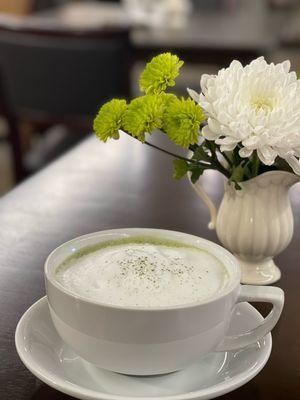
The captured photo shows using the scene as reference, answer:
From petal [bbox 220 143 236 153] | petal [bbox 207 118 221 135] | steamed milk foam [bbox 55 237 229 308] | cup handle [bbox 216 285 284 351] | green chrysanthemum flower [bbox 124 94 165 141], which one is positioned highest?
green chrysanthemum flower [bbox 124 94 165 141]

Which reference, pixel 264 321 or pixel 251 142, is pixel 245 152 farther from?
pixel 264 321

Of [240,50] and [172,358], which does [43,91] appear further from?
[172,358]

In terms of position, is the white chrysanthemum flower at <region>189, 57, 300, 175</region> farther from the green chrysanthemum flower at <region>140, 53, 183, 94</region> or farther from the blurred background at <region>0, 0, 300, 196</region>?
the blurred background at <region>0, 0, 300, 196</region>

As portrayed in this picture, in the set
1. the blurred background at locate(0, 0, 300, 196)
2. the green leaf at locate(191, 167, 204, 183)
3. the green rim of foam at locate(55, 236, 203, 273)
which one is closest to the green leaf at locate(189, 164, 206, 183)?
the green leaf at locate(191, 167, 204, 183)

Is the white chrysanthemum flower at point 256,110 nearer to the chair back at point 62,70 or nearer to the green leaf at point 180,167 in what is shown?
the green leaf at point 180,167

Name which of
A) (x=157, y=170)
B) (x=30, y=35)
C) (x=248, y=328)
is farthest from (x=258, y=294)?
(x=30, y=35)

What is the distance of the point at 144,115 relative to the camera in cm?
60

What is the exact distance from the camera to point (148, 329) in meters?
0.48

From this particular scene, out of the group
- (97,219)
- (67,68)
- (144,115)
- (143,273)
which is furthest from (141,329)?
(67,68)

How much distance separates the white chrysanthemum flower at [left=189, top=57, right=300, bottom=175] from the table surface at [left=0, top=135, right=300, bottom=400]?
0.49 ft

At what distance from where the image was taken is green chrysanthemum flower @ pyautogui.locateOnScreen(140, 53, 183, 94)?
627 millimetres

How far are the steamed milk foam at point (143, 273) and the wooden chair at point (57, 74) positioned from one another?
1300mm

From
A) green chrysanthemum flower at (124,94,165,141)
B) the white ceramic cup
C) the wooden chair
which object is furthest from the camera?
A: the wooden chair

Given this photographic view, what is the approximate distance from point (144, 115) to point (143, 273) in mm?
153
